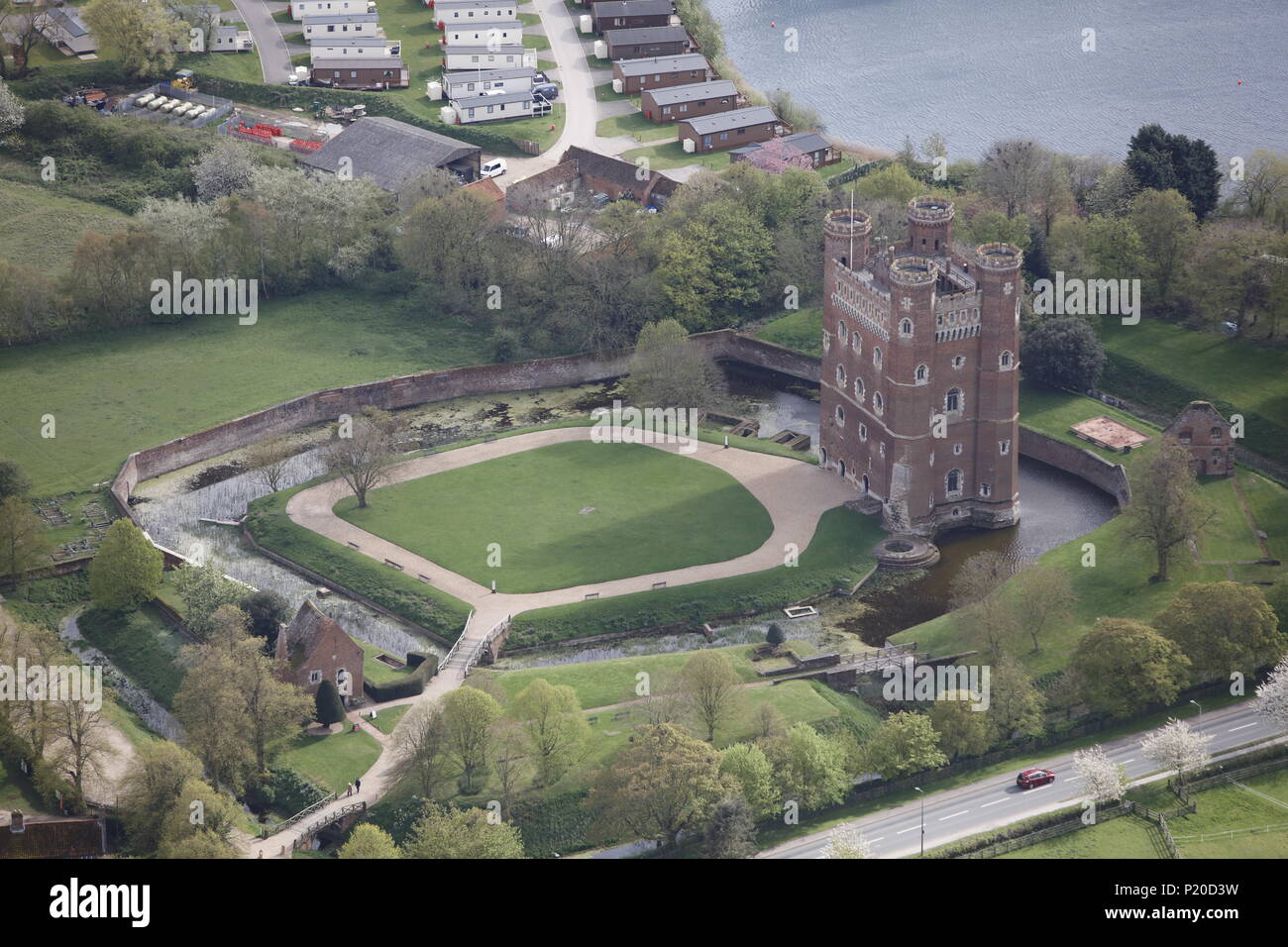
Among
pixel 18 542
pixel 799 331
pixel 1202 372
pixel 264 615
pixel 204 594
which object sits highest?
pixel 799 331

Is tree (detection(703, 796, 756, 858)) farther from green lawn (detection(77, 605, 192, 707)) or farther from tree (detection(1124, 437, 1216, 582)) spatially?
tree (detection(1124, 437, 1216, 582))

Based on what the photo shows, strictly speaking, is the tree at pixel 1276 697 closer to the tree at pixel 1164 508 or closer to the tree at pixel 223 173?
the tree at pixel 1164 508

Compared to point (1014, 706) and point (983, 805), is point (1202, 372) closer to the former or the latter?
point (1014, 706)

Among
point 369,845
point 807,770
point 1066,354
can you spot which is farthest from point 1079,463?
point 369,845
